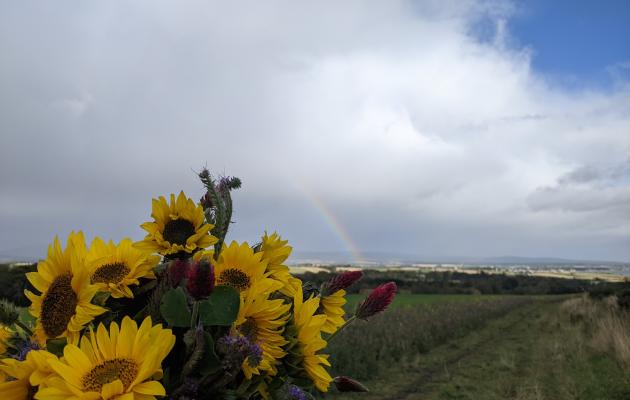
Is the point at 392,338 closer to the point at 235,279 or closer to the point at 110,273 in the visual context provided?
the point at 235,279

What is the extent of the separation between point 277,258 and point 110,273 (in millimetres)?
387

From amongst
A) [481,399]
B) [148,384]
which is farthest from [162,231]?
[481,399]

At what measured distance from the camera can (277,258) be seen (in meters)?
1.20

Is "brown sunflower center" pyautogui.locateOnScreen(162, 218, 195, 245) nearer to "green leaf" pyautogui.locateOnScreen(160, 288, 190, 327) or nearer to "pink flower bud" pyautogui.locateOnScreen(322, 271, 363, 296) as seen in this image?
"green leaf" pyautogui.locateOnScreen(160, 288, 190, 327)

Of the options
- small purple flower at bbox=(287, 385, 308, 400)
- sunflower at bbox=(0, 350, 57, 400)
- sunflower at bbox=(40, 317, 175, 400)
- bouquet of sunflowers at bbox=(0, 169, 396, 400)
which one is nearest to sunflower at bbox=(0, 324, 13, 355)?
bouquet of sunflowers at bbox=(0, 169, 396, 400)

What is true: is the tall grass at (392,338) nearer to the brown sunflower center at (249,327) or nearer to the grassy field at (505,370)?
the grassy field at (505,370)

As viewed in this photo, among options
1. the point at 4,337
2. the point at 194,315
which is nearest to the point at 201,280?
the point at 194,315

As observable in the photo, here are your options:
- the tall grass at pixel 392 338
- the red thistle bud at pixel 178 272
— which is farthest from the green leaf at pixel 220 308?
the tall grass at pixel 392 338

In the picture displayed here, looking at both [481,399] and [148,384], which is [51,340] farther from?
[481,399]

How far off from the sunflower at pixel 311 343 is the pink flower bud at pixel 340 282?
0.17m

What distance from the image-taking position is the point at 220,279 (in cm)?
109

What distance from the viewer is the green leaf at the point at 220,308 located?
0.90m

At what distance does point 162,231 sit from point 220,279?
0.17m

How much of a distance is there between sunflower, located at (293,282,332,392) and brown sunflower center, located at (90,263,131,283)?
1.30ft
